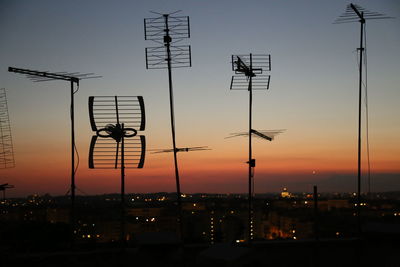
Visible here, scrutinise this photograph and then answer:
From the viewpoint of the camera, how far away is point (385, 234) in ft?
22.4

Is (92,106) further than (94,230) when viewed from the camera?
No

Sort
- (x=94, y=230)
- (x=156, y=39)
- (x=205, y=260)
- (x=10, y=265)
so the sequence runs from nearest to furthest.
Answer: (x=205, y=260) → (x=10, y=265) → (x=156, y=39) → (x=94, y=230)

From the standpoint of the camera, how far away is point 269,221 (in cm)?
2052

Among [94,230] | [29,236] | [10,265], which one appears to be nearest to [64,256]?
[10,265]

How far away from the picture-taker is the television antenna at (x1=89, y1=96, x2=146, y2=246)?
5902mm

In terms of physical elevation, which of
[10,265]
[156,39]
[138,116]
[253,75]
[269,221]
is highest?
[156,39]

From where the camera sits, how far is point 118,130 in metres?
5.96

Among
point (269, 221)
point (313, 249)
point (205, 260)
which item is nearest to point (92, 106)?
point (205, 260)

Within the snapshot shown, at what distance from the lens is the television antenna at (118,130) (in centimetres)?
590

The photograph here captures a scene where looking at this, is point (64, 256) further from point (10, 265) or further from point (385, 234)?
point (385, 234)

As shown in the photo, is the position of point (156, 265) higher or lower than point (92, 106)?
lower

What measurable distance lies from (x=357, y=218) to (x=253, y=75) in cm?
316

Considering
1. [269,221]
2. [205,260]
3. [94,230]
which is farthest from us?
[269,221]

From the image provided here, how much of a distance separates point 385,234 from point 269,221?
1396cm
